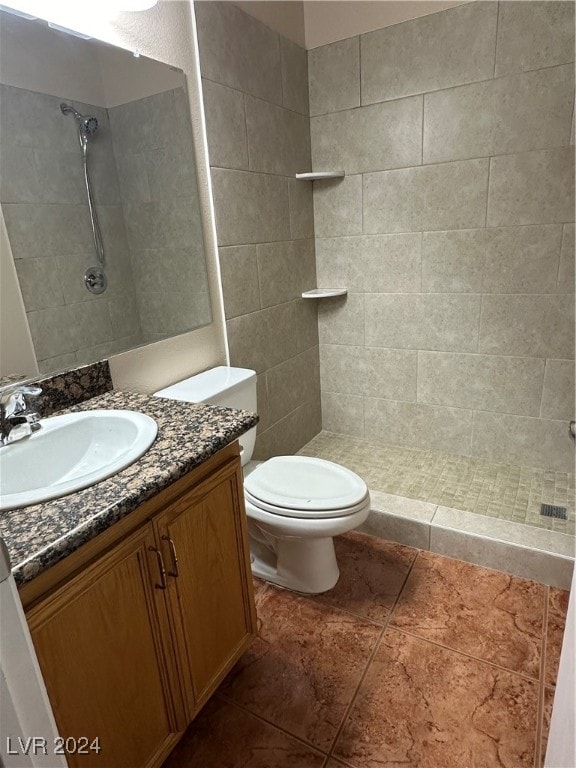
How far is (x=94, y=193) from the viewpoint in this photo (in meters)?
1.43

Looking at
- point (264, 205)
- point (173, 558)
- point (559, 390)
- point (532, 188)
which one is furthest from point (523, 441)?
point (173, 558)

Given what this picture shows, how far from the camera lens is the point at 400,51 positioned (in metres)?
2.10

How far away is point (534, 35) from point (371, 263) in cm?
110

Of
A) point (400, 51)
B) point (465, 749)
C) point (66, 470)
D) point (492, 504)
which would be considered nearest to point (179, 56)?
point (400, 51)

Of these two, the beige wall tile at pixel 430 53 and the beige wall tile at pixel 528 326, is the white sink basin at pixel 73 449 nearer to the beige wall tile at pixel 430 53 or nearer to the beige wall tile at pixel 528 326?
the beige wall tile at pixel 528 326

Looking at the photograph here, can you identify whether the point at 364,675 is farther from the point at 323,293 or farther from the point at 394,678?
the point at 323,293

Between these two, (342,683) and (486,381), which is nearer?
(342,683)

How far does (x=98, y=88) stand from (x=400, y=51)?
4.69 ft

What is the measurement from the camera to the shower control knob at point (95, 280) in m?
1.42

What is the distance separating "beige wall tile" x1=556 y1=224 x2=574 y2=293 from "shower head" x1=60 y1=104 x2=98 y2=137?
6.08ft

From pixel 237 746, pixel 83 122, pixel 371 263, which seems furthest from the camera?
pixel 371 263

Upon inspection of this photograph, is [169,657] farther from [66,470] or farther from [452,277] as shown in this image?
[452,277]

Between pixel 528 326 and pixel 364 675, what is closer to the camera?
pixel 364 675

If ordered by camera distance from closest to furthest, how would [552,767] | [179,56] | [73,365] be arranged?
[552,767]
[73,365]
[179,56]
